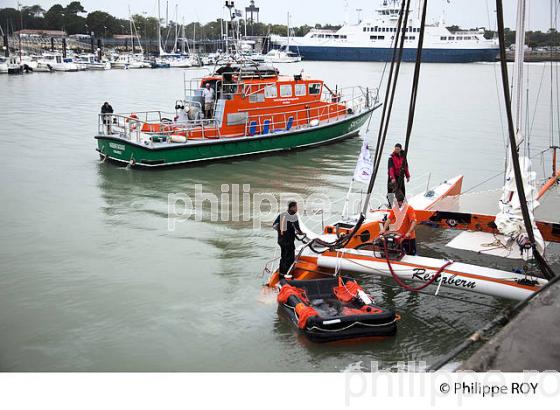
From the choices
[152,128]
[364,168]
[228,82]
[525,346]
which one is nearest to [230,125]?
[228,82]

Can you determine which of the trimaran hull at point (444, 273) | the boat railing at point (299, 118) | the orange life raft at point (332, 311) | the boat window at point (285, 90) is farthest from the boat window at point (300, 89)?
the orange life raft at point (332, 311)

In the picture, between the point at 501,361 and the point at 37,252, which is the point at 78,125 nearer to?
the point at 37,252

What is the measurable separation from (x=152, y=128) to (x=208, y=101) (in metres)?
1.92

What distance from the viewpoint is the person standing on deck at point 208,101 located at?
18.3m

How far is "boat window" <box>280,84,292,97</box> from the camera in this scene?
1922 cm

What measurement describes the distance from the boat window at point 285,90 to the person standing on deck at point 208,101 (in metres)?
2.30

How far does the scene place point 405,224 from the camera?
8.92 meters

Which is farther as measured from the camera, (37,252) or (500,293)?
(37,252)

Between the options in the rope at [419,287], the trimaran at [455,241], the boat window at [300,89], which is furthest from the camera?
the boat window at [300,89]

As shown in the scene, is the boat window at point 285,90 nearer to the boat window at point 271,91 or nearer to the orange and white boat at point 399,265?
the boat window at point 271,91

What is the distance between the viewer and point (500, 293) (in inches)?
300

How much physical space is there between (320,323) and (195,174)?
34.4 ft
